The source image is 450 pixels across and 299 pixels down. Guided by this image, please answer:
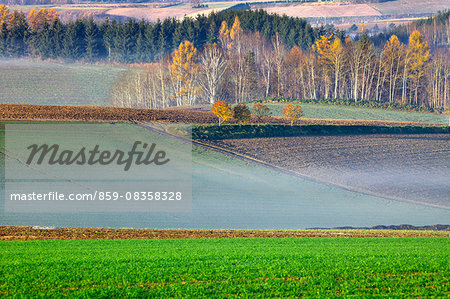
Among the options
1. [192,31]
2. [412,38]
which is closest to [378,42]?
[412,38]

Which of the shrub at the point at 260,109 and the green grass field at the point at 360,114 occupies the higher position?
the shrub at the point at 260,109

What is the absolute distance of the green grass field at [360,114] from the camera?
66.5 meters

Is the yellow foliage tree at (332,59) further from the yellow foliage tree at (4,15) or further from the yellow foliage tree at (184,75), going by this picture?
the yellow foliage tree at (4,15)

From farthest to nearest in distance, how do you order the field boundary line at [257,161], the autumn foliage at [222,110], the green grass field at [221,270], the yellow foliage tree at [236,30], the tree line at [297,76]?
the yellow foliage tree at [236,30], the tree line at [297,76], the autumn foliage at [222,110], the field boundary line at [257,161], the green grass field at [221,270]

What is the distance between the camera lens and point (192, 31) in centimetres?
10250

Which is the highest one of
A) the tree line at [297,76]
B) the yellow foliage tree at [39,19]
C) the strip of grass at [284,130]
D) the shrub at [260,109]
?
the yellow foliage tree at [39,19]

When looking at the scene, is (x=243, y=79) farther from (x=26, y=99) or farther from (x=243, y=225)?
(x=243, y=225)

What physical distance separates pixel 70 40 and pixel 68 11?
246 ft

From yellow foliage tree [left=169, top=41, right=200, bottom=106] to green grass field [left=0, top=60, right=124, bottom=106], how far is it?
12737 millimetres

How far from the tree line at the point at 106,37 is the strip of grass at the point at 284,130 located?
177 feet

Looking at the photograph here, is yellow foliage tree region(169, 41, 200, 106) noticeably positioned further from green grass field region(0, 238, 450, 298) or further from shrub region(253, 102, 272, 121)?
green grass field region(0, 238, 450, 298)

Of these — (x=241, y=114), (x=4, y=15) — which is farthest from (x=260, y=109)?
(x=4, y=15)

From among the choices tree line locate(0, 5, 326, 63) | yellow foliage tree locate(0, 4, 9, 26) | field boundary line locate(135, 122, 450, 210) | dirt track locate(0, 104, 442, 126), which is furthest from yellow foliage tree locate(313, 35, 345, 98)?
yellow foliage tree locate(0, 4, 9, 26)

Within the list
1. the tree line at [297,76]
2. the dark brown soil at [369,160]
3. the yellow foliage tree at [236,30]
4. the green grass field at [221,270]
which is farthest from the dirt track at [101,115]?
the yellow foliage tree at [236,30]
